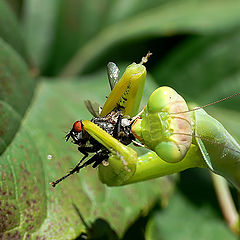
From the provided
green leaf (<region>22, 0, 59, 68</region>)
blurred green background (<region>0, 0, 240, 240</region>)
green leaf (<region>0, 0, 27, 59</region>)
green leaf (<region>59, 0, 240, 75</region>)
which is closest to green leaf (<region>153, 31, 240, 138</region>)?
blurred green background (<region>0, 0, 240, 240</region>)

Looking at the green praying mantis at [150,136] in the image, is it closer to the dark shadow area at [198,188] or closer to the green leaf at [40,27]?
the dark shadow area at [198,188]

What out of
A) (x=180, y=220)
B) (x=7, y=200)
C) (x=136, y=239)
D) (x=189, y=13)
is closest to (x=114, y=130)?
(x=7, y=200)

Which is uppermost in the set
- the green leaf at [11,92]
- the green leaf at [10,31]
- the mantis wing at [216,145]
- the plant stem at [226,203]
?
the green leaf at [10,31]

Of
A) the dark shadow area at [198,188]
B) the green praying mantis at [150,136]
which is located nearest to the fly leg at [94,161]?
the green praying mantis at [150,136]

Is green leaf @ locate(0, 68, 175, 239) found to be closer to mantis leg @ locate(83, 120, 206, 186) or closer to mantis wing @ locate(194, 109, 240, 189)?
mantis leg @ locate(83, 120, 206, 186)

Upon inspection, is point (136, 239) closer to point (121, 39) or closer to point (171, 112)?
point (171, 112)

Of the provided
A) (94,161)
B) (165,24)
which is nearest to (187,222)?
(165,24)

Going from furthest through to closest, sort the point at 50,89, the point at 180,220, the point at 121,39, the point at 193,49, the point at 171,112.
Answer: the point at 193,49
the point at 121,39
the point at 180,220
the point at 50,89
the point at 171,112
